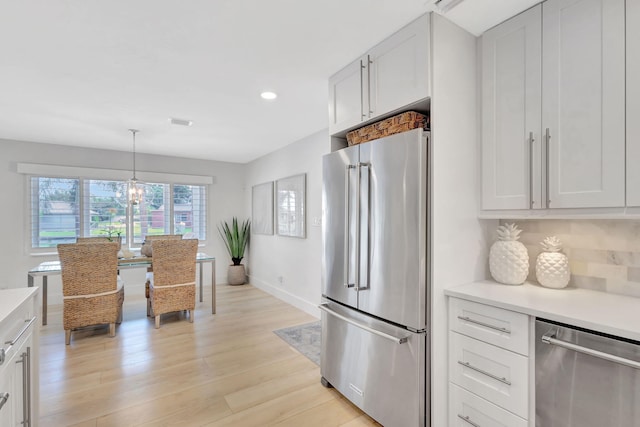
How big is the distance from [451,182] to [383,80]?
2.47ft

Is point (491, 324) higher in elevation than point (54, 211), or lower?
lower

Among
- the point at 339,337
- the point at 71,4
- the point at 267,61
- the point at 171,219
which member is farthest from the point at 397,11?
the point at 171,219

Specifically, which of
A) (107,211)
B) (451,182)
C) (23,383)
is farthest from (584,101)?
(107,211)

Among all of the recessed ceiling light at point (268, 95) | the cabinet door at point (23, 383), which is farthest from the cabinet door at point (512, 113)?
the cabinet door at point (23, 383)

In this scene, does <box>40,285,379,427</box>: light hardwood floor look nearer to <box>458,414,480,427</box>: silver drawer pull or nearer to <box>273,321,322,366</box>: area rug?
<box>273,321,322,366</box>: area rug

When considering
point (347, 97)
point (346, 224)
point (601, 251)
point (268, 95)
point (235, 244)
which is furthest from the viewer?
point (235, 244)

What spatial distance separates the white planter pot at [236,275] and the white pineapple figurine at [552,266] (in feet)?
15.9

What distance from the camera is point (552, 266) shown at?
1.72m

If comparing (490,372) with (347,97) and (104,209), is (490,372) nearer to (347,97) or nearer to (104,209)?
(347,97)

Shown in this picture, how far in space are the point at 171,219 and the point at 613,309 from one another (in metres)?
5.65

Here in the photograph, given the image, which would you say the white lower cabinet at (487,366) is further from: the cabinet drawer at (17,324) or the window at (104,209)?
the window at (104,209)

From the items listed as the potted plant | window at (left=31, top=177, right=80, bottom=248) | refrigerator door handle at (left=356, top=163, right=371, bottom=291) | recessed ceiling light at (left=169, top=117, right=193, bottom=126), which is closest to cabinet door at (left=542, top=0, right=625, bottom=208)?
refrigerator door handle at (left=356, top=163, right=371, bottom=291)

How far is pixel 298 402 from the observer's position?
7.10 feet

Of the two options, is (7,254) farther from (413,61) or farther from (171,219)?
(413,61)
